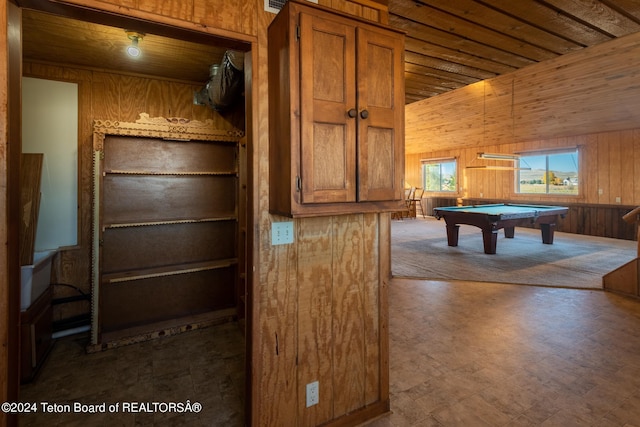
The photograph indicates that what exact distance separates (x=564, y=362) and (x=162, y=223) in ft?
10.9

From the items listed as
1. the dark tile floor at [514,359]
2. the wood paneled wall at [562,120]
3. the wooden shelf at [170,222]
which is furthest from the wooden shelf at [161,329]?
the wood paneled wall at [562,120]

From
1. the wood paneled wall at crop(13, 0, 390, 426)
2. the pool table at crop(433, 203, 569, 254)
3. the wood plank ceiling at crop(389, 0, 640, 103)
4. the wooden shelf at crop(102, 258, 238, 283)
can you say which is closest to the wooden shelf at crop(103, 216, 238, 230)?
the wooden shelf at crop(102, 258, 238, 283)

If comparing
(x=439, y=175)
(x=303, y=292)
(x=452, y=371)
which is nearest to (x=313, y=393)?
(x=303, y=292)

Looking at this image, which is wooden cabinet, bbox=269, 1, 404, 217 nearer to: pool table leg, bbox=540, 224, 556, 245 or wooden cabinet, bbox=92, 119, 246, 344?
wooden cabinet, bbox=92, 119, 246, 344

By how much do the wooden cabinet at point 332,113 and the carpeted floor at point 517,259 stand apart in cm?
324

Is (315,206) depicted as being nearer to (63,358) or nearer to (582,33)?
(63,358)

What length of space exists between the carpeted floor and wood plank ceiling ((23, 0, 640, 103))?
2.66m

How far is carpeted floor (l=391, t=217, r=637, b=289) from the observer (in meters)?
4.26

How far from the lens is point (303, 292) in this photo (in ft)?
5.16

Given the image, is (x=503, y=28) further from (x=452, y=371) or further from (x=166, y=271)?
(x=166, y=271)

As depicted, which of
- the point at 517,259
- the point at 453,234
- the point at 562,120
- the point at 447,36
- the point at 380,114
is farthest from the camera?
the point at 562,120

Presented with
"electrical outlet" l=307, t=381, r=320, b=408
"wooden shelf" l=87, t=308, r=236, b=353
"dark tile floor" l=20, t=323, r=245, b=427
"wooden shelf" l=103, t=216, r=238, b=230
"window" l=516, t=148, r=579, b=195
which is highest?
"window" l=516, t=148, r=579, b=195

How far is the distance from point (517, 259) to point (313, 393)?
190 inches

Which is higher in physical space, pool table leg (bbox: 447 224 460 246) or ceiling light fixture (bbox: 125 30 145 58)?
ceiling light fixture (bbox: 125 30 145 58)
